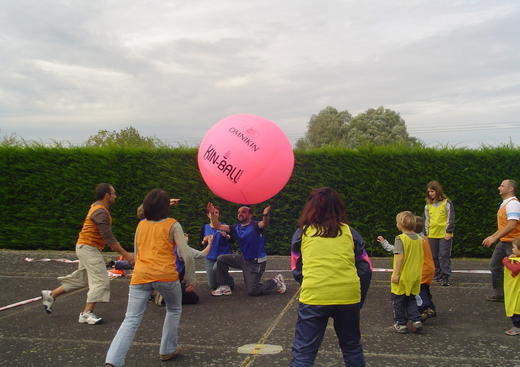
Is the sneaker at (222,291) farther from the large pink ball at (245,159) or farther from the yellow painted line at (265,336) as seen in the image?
the large pink ball at (245,159)

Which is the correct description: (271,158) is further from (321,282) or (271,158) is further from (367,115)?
(367,115)

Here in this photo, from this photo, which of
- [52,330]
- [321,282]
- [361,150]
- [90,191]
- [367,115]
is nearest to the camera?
[321,282]

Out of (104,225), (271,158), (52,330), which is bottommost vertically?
(52,330)

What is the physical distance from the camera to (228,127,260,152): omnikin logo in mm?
5316

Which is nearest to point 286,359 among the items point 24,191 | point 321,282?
point 321,282

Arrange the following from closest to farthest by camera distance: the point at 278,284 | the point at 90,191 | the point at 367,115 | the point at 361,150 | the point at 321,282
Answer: the point at 321,282, the point at 278,284, the point at 361,150, the point at 90,191, the point at 367,115

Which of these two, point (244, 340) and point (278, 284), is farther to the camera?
point (278, 284)

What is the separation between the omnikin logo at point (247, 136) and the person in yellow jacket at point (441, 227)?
3.46m

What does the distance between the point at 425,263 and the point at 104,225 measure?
3745 millimetres

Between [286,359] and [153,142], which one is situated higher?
[153,142]

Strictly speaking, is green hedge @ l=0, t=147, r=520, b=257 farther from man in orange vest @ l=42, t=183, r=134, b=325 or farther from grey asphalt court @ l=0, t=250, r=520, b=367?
man in orange vest @ l=42, t=183, r=134, b=325

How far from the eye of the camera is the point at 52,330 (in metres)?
5.30

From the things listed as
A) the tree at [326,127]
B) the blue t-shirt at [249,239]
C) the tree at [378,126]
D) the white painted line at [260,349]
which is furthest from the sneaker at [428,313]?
the tree at [326,127]

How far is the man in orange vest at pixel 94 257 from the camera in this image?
5535 mm
